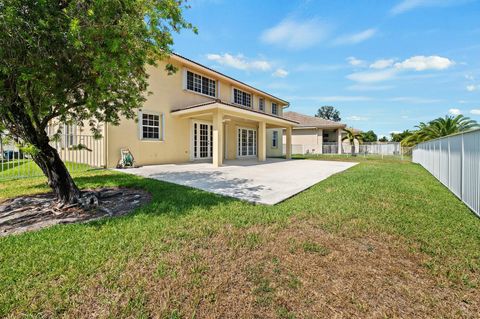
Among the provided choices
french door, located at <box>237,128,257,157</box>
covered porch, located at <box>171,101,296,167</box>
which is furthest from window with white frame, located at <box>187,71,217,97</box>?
french door, located at <box>237,128,257,157</box>

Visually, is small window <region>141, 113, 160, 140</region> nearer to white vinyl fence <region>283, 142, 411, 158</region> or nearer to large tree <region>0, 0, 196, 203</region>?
large tree <region>0, 0, 196, 203</region>

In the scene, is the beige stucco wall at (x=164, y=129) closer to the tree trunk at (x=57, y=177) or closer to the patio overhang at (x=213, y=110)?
the patio overhang at (x=213, y=110)

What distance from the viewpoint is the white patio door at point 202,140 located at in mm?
13992

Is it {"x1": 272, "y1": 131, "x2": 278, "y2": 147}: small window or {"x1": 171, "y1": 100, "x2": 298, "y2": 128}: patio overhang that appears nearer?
{"x1": 171, "y1": 100, "x2": 298, "y2": 128}: patio overhang

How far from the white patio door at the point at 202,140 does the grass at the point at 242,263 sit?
382 inches

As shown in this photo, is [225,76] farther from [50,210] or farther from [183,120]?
[50,210]

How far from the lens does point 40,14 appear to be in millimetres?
3635

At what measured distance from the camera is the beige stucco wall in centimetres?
1047

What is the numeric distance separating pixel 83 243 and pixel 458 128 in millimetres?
30348

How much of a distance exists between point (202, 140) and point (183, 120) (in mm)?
1968

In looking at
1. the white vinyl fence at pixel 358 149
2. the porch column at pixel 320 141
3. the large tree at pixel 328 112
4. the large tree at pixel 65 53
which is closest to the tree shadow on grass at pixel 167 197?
the large tree at pixel 65 53

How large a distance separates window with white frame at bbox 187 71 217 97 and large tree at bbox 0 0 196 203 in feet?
27.5

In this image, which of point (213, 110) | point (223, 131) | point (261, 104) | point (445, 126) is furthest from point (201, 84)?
point (445, 126)

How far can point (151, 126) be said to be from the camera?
A: 11.8m
